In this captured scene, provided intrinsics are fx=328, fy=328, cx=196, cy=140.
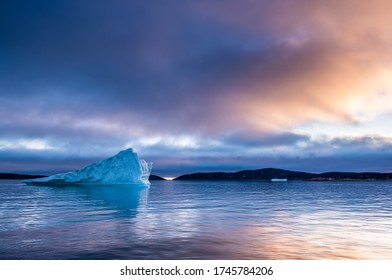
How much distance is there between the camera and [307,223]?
13.5 m

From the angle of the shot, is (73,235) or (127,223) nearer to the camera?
(73,235)

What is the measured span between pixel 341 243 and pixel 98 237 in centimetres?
698

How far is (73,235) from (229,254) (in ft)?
16.2

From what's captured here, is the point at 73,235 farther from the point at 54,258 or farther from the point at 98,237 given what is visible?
the point at 54,258

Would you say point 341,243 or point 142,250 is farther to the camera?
point 341,243

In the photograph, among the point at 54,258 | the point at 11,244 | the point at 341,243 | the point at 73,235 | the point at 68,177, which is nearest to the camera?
the point at 54,258
